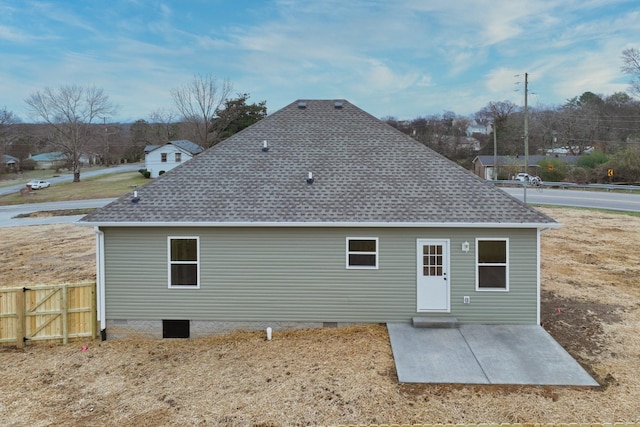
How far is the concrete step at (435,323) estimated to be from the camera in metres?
10.3

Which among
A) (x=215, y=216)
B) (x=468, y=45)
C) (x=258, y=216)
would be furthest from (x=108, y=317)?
(x=468, y=45)

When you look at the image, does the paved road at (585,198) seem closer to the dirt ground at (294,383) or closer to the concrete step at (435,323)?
the dirt ground at (294,383)

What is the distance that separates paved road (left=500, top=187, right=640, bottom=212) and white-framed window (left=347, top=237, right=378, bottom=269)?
95.5ft

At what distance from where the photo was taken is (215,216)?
1063 cm

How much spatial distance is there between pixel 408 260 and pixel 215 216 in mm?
4989

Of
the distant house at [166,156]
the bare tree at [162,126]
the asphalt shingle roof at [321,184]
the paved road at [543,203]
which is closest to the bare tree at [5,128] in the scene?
the bare tree at [162,126]

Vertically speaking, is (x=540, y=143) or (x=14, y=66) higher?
(x=14, y=66)

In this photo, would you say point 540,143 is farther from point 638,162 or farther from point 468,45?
point 468,45

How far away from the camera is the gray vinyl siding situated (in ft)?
34.7

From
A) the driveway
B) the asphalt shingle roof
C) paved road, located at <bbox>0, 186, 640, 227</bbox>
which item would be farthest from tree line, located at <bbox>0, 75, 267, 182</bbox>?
the driveway

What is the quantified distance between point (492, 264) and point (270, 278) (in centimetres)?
557

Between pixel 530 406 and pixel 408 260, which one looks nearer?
pixel 530 406

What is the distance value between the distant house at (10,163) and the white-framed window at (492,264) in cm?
7155

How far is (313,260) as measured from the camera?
10.7 metres
